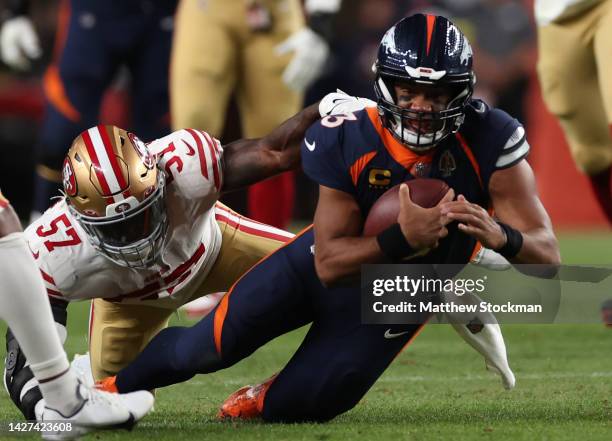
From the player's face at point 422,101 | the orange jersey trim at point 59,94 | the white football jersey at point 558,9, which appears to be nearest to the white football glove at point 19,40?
the orange jersey trim at point 59,94

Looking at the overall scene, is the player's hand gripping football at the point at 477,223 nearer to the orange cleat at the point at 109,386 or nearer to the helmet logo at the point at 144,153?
the helmet logo at the point at 144,153

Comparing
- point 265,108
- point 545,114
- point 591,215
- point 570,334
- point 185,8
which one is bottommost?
point 591,215

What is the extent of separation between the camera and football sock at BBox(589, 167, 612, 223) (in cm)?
557

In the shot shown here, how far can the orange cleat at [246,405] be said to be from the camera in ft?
11.7

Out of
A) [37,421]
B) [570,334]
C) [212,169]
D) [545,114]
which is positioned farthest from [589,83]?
[545,114]

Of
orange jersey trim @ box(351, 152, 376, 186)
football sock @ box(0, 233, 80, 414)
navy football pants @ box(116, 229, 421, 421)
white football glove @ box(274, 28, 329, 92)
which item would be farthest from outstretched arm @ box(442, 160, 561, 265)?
white football glove @ box(274, 28, 329, 92)

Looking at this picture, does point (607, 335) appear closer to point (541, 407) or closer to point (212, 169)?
point (541, 407)

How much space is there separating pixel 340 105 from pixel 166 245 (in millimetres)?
622

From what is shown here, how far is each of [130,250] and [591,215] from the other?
7.76 m

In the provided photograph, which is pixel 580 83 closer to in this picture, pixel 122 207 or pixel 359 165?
pixel 359 165

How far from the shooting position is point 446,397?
Result: 3912 mm

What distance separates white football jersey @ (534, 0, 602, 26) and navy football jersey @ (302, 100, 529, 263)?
6.66 feet

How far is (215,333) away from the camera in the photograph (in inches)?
134

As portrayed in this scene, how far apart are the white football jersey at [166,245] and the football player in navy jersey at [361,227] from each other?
0.30 meters
